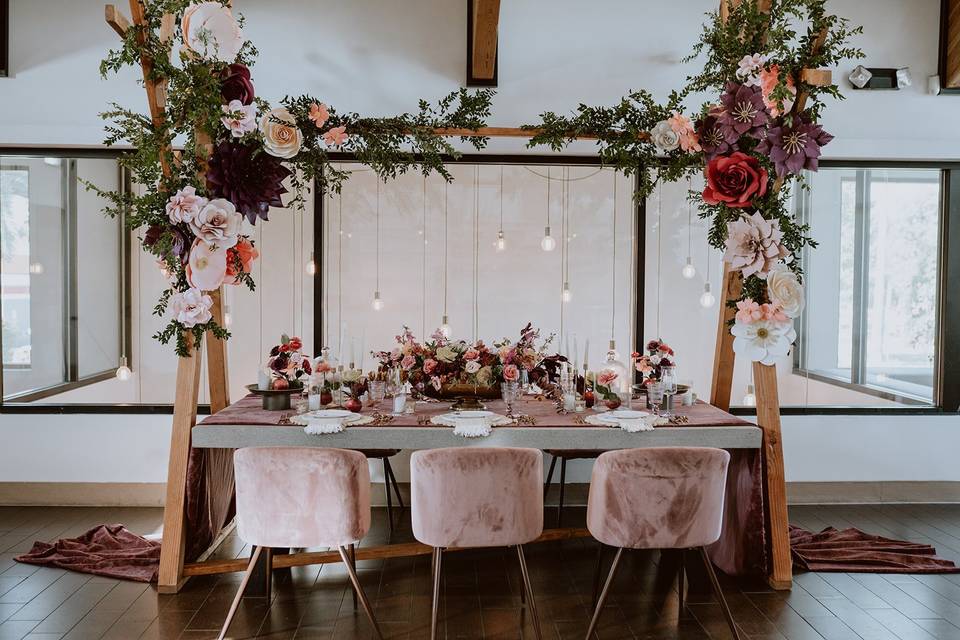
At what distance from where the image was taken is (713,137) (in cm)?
374

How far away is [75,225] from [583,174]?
370 cm

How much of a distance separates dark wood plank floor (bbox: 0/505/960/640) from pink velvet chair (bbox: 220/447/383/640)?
48cm

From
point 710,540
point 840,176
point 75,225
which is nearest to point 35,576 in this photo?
point 75,225

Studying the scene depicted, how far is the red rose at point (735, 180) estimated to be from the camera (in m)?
3.54

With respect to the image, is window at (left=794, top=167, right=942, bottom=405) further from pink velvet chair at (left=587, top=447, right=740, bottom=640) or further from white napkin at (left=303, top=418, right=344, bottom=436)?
white napkin at (left=303, top=418, right=344, bottom=436)

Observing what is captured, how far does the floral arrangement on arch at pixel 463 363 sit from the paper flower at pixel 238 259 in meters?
1.11

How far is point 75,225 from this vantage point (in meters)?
5.19

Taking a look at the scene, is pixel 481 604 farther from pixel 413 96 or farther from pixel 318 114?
pixel 413 96

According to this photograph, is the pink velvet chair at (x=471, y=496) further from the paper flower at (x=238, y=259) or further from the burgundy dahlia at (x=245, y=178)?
the burgundy dahlia at (x=245, y=178)

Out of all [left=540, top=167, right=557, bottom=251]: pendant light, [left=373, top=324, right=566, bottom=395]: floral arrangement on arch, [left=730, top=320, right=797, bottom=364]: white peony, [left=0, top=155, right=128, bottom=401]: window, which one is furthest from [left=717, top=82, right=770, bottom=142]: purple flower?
[left=0, top=155, right=128, bottom=401]: window

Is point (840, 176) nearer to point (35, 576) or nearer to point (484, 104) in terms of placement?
point (484, 104)

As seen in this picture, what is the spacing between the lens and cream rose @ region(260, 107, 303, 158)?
11.6 ft

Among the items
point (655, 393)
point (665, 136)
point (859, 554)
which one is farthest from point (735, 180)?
point (859, 554)

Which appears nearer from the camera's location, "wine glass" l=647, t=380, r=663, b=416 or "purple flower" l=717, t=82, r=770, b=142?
"purple flower" l=717, t=82, r=770, b=142
